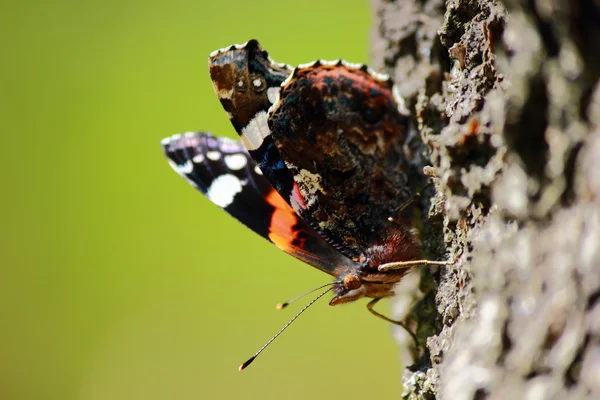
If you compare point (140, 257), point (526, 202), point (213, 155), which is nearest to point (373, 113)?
point (213, 155)

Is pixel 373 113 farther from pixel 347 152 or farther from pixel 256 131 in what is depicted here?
pixel 256 131

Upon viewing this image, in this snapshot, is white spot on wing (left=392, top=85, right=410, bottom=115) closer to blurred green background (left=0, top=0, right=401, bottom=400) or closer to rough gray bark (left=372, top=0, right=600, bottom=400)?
rough gray bark (left=372, top=0, right=600, bottom=400)

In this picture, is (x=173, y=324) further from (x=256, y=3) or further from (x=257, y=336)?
(x=256, y=3)

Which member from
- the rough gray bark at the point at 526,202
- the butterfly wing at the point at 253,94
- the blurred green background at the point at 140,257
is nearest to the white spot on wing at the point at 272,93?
the butterfly wing at the point at 253,94

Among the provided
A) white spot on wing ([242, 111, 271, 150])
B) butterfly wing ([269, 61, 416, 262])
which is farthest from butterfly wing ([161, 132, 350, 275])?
white spot on wing ([242, 111, 271, 150])

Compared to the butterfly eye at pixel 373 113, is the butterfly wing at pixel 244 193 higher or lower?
lower

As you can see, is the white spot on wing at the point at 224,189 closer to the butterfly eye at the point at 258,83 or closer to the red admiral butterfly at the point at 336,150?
the red admiral butterfly at the point at 336,150

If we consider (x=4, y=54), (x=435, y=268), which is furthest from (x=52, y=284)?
(x=435, y=268)
